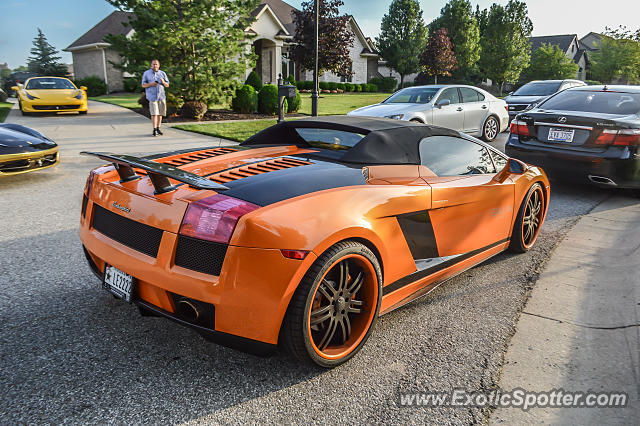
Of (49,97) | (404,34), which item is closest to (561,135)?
(49,97)

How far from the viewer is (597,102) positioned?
6977 mm

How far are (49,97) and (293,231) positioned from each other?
649 inches

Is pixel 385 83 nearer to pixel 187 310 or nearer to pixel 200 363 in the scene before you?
pixel 200 363

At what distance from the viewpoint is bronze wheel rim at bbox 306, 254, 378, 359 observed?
8.02ft

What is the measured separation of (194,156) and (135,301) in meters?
1.17

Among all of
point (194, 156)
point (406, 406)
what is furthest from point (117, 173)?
point (406, 406)

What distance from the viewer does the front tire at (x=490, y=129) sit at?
39.3ft

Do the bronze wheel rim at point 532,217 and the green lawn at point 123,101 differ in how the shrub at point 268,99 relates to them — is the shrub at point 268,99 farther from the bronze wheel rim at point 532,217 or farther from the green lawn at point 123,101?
the bronze wheel rim at point 532,217

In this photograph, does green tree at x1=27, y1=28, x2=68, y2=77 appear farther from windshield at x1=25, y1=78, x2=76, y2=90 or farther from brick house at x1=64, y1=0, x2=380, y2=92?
windshield at x1=25, y1=78, x2=76, y2=90

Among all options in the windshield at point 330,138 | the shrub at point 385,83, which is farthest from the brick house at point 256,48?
the windshield at point 330,138

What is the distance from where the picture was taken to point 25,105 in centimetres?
1545

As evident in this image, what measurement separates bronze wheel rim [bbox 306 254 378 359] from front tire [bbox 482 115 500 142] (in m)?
10.3

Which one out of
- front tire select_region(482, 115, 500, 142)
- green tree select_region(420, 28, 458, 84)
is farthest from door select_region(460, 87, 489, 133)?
green tree select_region(420, 28, 458, 84)

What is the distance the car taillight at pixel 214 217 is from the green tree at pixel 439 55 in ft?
143
